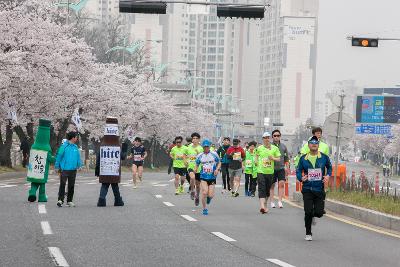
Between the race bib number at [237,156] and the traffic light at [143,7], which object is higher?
the traffic light at [143,7]

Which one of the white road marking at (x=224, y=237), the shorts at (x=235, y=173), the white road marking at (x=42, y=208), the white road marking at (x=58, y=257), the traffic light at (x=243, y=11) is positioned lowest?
the white road marking at (x=42, y=208)

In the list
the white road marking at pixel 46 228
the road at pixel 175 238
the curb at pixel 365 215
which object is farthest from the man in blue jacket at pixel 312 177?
the white road marking at pixel 46 228

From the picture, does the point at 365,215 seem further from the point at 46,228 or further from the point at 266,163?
the point at 46,228

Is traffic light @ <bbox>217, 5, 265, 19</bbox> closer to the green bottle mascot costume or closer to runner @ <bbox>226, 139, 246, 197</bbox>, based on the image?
the green bottle mascot costume

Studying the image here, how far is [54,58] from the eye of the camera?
52.4 meters

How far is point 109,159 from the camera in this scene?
23.7 meters

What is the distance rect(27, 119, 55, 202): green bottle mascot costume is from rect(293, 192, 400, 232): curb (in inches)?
269

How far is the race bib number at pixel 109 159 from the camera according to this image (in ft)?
77.8

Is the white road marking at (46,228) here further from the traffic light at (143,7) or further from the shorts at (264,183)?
the traffic light at (143,7)

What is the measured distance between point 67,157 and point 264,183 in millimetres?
4495

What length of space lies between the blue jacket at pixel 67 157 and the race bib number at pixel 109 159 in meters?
0.60

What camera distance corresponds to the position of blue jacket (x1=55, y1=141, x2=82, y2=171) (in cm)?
2330

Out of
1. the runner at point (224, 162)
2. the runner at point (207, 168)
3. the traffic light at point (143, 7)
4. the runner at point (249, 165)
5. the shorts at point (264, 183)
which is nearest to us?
the runner at point (207, 168)

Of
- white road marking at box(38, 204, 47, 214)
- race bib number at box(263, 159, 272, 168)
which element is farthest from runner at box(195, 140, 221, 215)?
white road marking at box(38, 204, 47, 214)
